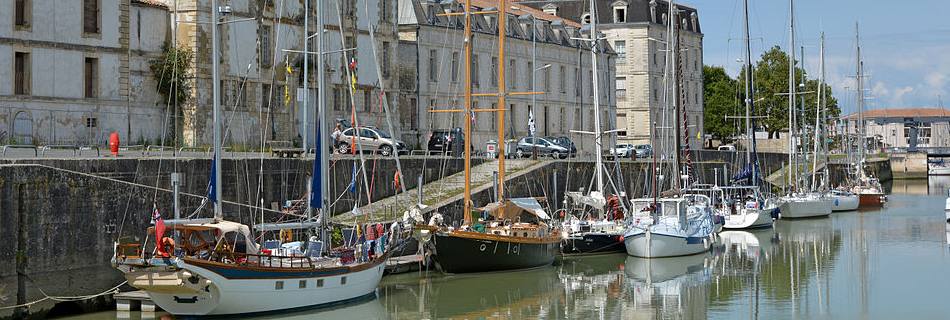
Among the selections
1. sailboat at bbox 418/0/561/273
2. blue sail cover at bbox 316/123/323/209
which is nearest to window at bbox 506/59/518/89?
sailboat at bbox 418/0/561/273

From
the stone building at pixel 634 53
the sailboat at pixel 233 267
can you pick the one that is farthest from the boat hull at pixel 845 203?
the sailboat at pixel 233 267

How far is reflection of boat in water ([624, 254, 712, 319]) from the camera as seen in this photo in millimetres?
35656

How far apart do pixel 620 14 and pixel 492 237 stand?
65.0 meters

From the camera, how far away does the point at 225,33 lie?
52.8 m

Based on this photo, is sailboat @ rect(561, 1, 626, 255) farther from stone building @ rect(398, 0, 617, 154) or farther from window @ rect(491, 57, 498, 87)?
window @ rect(491, 57, 498, 87)

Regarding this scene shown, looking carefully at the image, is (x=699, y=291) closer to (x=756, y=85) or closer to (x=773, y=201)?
(x=773, y=201)

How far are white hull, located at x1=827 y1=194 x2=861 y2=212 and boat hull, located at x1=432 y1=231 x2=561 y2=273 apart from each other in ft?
127

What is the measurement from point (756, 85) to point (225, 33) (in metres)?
72.2

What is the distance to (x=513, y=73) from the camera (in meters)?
80.2

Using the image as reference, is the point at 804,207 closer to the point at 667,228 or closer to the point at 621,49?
the point at 667,228

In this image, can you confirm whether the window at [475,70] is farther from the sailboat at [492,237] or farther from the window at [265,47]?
the sailboat at [492,237]

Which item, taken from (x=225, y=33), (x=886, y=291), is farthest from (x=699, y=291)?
(x=225, y=33)

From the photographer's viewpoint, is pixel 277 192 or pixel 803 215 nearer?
pixel 277 192

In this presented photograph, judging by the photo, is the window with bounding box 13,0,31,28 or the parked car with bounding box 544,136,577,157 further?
the parked car with bounding box 544,136,577,157
